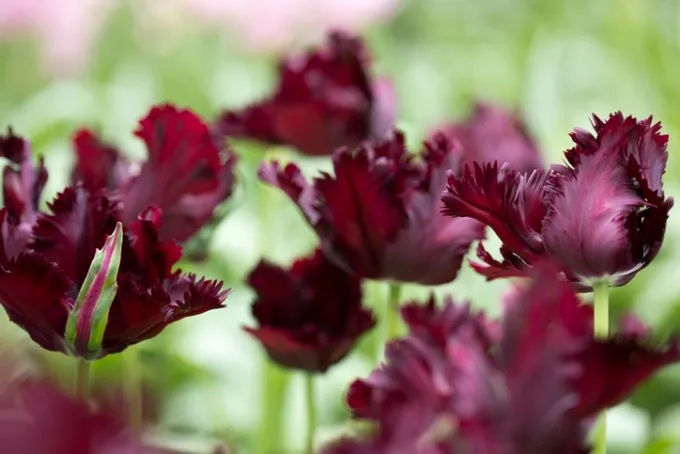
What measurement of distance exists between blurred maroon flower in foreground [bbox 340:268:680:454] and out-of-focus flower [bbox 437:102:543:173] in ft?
1.23

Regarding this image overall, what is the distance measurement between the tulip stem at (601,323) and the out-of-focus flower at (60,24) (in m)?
1.09

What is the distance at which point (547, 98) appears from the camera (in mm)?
988

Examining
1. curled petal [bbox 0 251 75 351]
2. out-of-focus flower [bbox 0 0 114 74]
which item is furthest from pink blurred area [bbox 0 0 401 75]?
curled petal [bbox 0 251 75 351]

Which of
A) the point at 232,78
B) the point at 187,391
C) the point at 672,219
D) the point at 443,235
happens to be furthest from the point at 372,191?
the point at 232,78

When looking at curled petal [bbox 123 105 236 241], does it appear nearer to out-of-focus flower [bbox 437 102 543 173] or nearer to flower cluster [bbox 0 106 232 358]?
flower cluster [bbox 0 106 232 358]

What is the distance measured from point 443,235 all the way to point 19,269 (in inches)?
5.7

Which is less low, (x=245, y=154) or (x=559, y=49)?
(x=559, y=49)

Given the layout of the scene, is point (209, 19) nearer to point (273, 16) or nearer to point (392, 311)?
point (273, 16)

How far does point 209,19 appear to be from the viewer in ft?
4.50

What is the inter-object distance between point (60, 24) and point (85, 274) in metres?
1.07

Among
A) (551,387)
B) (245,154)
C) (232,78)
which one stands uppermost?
(232,78)

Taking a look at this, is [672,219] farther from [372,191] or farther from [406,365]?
[406,365]

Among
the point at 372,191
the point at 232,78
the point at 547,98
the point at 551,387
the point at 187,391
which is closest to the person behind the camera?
the point at 551,387

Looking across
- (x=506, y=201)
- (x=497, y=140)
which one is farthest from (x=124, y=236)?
(x=497, y=140)
